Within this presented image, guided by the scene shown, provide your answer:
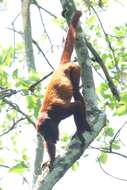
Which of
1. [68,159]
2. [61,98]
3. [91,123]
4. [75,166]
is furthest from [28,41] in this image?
[68,159]

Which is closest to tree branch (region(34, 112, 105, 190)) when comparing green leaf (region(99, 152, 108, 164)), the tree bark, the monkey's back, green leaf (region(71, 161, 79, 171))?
the tree bark

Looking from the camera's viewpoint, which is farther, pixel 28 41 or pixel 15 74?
pixel 28 41

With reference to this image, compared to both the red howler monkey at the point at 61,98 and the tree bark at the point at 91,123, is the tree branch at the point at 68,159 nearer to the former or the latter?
the tree bark at the point at 91,123

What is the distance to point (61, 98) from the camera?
5.29m

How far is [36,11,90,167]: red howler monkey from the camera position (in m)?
5.03

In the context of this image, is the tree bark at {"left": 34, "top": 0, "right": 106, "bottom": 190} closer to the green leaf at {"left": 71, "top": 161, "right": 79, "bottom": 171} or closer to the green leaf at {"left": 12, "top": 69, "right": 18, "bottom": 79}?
the green leaf at {"left": 12, "top": 69, "right": 18, "bottom": 79}

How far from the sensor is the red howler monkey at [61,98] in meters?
5.03

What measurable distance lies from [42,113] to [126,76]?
1040 millimetres

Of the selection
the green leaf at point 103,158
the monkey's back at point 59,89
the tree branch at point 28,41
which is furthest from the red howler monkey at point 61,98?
the green leaf at point 103,158

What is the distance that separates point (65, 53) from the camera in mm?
5477

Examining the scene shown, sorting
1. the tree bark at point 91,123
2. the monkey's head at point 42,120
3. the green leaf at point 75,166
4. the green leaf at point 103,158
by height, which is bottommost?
the green leaf at point 75,166

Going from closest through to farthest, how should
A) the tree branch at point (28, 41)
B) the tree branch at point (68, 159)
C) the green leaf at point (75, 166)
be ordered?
1. the tree branch at point (68, 159)
2. the tree branch at point (28, 41)
3. the green leaf at point (75, 166)

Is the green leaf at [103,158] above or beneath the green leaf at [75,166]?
above

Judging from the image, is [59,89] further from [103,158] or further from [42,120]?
[103,158]
